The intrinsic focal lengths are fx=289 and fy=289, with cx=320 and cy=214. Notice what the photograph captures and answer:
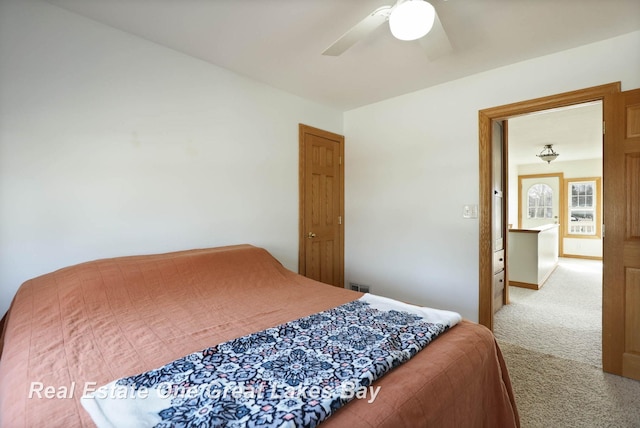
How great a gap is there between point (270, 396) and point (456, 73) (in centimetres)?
289

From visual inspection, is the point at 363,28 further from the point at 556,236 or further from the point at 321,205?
the point at 556,236

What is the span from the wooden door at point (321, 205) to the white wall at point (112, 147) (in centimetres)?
54

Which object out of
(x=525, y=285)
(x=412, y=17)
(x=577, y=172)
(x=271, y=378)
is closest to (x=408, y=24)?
(x=412, y=17)

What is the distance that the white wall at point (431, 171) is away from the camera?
7.39 feet

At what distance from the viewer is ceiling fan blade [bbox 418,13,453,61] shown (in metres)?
1.60

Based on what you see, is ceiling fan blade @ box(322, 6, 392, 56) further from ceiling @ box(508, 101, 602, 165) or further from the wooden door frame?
ceiling @ box(508, 101, 602, 165)

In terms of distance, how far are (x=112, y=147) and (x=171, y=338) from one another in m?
1.45

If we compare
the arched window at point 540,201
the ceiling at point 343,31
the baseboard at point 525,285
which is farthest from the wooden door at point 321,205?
the arched window at point 540,201

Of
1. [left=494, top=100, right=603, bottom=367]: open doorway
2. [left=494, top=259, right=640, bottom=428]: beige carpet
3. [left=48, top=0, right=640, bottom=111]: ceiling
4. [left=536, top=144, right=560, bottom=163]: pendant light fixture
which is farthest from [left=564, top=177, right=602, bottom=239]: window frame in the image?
[left=48, top=0, right=640, bottom=111]: ceiling

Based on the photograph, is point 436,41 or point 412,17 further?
point 436,41

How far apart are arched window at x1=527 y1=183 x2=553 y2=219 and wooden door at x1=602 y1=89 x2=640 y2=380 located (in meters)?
6.68

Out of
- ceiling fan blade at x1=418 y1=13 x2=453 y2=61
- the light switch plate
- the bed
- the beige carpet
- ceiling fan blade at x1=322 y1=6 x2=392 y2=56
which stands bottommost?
the beige carpet

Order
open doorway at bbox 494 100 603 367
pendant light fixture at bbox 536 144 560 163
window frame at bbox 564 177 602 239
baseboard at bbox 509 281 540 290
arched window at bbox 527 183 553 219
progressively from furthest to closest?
arched window at bbox 527 183 553 219 < window frame at bbox 564 177 602 239 < pendant light fixture at bbox 536 144 560 163 < baseboard at bbox 509 281 540 290 < open doorway at bbox 494 100 603 367

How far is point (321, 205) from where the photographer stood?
11.2 feet
